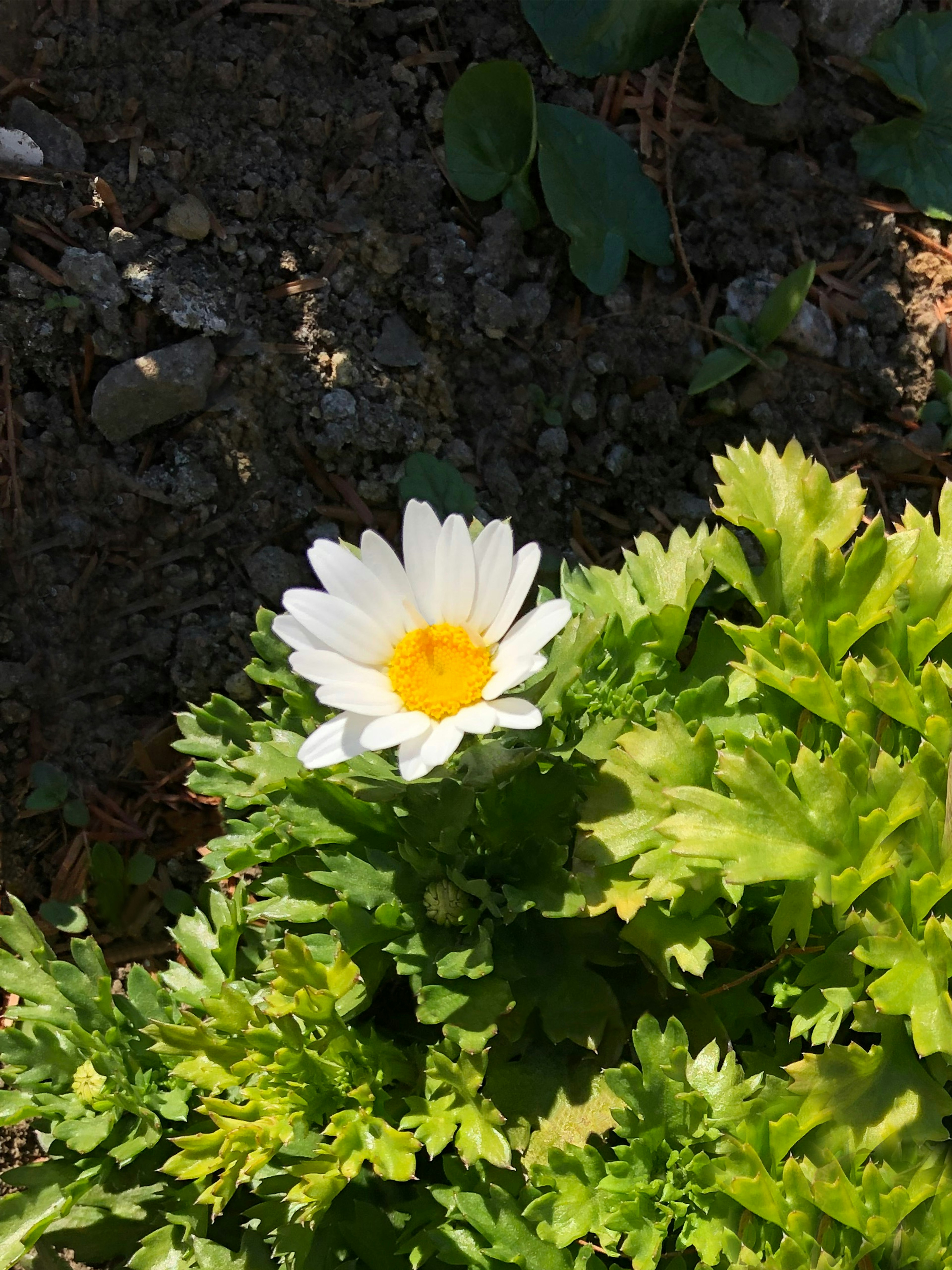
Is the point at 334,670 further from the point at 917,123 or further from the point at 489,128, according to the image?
the point at 917,123

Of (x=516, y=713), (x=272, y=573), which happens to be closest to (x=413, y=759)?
(x=516, y=713)

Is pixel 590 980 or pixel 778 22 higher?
pixel 778 22

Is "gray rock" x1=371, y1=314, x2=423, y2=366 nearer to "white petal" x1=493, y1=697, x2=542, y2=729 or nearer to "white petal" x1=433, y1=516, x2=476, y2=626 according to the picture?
"white petal" x1=433, y1=516, x2=476, y2=626

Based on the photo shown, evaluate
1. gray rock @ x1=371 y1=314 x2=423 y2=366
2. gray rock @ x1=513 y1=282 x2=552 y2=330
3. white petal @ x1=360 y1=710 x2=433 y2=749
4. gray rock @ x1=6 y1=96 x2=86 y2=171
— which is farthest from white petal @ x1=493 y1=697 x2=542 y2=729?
gray rock @ x1=6 y1=96 x2=86 y2=171

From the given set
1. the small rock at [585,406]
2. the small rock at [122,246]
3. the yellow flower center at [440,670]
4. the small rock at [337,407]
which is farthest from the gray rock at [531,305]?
the yellow flower center at [440,670]

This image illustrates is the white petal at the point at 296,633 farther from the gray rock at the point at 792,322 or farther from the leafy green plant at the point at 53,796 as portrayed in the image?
the gray rock at the point at 792,322
